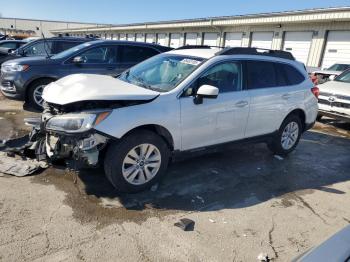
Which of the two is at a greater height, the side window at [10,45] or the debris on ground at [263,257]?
the side window at [10,45]

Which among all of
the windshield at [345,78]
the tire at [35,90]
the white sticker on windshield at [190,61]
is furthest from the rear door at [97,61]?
the windshield at [345,78]

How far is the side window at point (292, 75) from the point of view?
5.85 metres

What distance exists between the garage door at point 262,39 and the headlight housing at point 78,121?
2076 centimetres

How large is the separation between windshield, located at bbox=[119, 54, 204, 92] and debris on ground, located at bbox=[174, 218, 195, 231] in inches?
64.5

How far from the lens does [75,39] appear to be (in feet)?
33.5

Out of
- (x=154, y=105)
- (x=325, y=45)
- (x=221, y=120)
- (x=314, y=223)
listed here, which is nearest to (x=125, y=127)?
(x=154, y=105)

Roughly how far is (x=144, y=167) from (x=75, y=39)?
730cm

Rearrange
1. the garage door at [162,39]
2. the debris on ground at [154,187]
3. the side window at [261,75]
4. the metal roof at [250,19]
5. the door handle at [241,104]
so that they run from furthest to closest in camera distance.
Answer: the garage door at [162,39], the metal roof at [250,19], the side window at [261,75], the door handle at [241,104], the debris on ground at [154,187]

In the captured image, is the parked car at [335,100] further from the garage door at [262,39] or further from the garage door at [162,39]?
the garage door at [162,39]

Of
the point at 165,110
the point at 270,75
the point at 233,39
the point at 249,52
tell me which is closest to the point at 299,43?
the point at 233,39

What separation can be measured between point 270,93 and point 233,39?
2127cm

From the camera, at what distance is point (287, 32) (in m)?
21.2

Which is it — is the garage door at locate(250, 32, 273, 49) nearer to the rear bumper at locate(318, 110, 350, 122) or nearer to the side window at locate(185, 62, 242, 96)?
the rear bumper at locate(318, 110, 350, 122)

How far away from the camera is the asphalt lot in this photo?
3.20 meters
